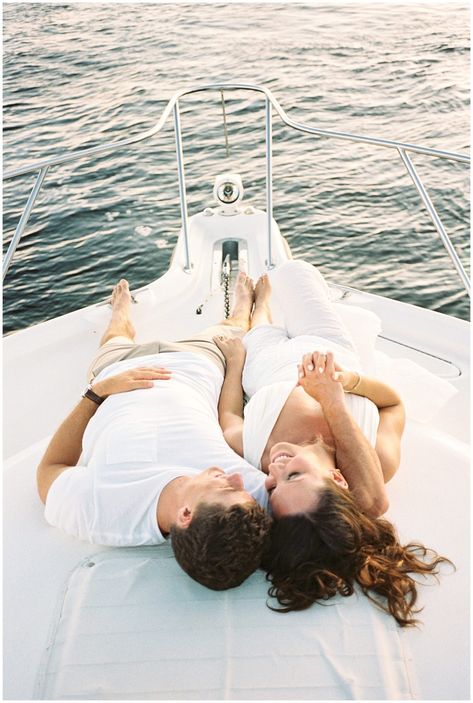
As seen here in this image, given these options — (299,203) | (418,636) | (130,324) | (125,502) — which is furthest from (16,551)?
(299,203)

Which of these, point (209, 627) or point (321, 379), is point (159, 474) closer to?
point (209, 627)

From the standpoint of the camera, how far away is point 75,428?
185 cm

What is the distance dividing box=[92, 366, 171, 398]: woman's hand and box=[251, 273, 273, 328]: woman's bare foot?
0.67 meters

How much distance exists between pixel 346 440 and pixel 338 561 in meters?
0.37

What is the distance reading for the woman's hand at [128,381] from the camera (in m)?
1.90

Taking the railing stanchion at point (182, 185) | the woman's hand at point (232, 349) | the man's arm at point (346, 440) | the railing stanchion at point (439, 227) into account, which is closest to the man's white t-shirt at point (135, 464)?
the man's arm at point (346, 440)

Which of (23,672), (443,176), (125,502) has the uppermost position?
(125,502)

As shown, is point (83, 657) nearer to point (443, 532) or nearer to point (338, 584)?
point (338, 584)

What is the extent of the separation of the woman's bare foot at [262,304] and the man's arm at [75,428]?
69 centimetres

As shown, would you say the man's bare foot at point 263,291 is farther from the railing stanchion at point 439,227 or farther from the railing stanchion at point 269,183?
the railing stanchion at point 439,227

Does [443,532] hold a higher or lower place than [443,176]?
higher

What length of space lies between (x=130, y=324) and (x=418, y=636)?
1713 millimetres

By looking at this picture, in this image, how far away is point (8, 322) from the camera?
5.06 metres

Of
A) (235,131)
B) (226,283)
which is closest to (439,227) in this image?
(226,283)
